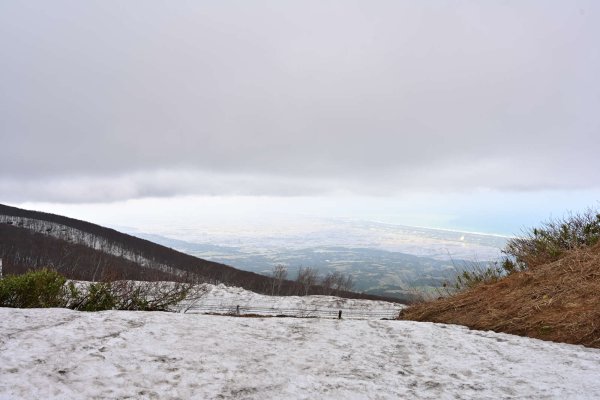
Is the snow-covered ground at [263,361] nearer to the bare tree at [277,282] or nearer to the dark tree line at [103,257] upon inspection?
the dark tree line at [103,257]

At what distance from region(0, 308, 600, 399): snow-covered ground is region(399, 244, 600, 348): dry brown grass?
0.54 m

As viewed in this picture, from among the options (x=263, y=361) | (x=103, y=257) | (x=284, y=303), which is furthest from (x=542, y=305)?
(x=103, y=257)

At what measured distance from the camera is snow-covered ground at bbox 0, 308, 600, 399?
383cm

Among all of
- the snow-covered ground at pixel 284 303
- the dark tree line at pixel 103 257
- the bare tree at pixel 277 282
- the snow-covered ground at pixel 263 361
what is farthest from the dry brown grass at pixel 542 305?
the bare tree at pixel 277 282

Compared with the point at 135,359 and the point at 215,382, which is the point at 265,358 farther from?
the point at 135,359

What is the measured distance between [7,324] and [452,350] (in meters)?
6.94

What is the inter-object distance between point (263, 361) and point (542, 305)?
5790mm

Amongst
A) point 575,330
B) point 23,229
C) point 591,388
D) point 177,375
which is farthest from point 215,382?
point 23,229

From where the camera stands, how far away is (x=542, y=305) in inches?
271

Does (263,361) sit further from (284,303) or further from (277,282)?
(277,282)

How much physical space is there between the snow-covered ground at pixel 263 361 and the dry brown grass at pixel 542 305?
1.77 ft

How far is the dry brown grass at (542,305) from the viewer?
592 centimetres

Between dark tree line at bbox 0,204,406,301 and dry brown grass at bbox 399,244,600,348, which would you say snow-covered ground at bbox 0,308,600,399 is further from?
dark tree line at bbox 0,204,406,301

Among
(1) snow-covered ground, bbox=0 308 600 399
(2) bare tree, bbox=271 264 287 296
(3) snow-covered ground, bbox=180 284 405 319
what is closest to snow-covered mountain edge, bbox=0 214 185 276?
(2) bare tree, bbox=271 264 287 296
